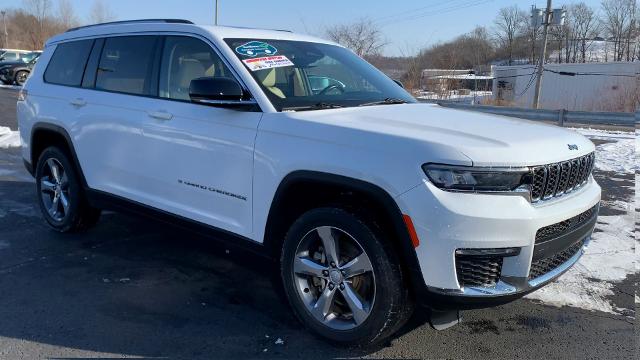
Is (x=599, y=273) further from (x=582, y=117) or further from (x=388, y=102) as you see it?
(x=582, y=117)

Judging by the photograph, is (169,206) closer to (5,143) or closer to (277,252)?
(277,252)

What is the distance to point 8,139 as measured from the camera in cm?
1051

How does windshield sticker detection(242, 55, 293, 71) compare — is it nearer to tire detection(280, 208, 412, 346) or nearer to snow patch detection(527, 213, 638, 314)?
tire detection(280, 208, 412, 346)

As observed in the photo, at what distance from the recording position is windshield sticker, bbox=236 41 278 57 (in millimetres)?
3785

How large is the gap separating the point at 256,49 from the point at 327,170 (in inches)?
51.2

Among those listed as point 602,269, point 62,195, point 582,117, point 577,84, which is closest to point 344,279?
point 602,269

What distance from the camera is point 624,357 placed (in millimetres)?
3180

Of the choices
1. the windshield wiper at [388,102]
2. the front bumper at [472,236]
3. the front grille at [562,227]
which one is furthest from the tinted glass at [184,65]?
the front grille at [562,227]

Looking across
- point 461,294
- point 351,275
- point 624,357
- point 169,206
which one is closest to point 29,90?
point 169,206

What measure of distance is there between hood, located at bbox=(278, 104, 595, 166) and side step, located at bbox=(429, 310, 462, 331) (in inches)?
34.8

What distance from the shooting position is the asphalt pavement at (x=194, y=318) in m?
3.18

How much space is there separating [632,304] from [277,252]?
257 centimetres

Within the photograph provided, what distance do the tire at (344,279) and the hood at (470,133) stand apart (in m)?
0.53

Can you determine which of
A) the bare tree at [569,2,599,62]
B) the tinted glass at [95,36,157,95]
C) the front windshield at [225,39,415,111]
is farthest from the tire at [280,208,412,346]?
the bare tree at [569,2,599,62]
